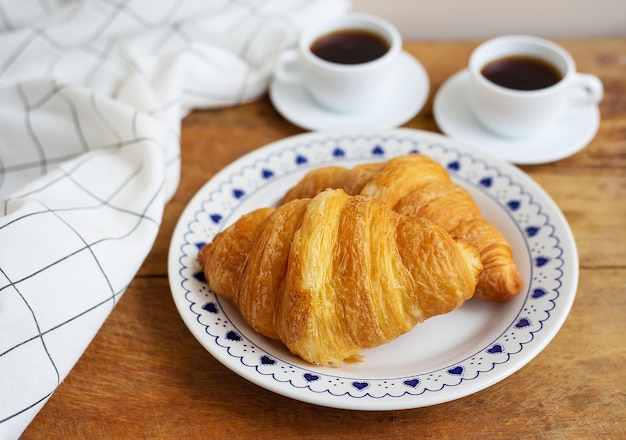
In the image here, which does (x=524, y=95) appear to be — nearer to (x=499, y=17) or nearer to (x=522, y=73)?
(x=522, y=73)

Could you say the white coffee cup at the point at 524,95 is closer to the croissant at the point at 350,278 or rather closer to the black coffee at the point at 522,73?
the black coffee at the point at 522,73

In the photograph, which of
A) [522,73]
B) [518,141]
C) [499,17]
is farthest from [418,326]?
[499,17]

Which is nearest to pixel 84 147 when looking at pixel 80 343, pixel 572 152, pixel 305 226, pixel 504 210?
pixel 80 343

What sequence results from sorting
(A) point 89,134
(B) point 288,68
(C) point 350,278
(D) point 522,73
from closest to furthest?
(C) point 350,278, (A) point 89,134, (D) point 522,73, (B) point 288,68

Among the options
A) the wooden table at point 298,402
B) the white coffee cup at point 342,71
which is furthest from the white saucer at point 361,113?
the wooden table at point 298,402

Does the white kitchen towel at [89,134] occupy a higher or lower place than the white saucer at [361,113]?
higher

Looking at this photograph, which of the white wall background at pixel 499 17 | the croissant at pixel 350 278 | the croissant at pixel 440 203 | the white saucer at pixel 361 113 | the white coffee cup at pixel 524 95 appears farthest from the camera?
the white wall background at pixel 499 17

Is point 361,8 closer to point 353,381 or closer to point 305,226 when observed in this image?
point 305,226

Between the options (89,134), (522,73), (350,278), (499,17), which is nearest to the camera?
(350,278)
